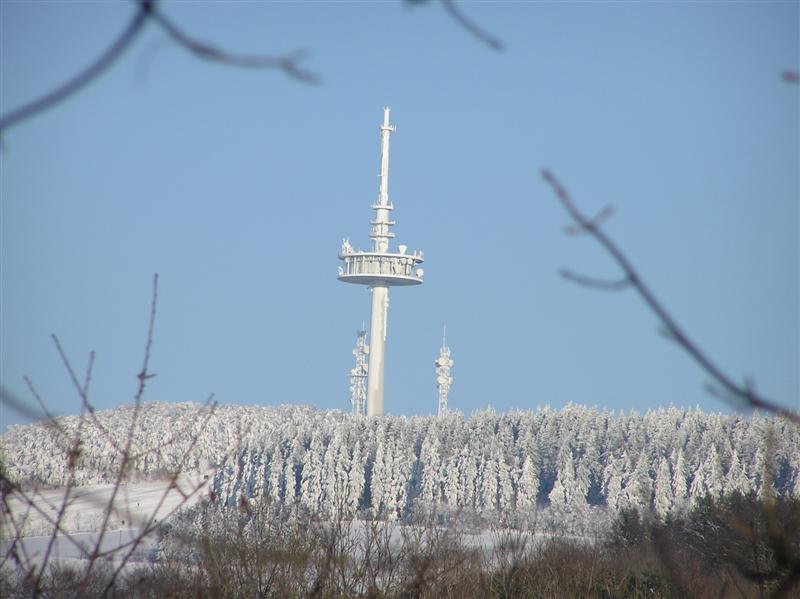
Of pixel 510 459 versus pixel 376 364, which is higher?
pixel 376 364

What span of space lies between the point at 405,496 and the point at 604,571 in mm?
53459

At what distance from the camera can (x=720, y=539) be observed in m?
32.4

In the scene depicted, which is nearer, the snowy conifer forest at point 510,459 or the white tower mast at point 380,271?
Answer: the snowy conifer forest at point 510,459

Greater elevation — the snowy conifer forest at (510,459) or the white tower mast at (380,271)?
the white tower mast at (380,271)

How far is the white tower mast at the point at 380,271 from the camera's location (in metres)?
99.1

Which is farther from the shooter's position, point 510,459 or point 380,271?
point 380,271

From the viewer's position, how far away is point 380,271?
101 meters

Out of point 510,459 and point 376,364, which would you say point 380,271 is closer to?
point 376,364

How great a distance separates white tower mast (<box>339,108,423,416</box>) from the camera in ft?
325

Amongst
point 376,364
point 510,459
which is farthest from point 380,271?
point 510,459

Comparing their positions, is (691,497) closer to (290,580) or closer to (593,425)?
(593,425)

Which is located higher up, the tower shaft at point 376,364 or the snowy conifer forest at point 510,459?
the tower shaft at point 376,364

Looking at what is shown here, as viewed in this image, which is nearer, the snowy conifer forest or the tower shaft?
the snowy conifer forest

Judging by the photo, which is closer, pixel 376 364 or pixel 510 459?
pixel 510 459
